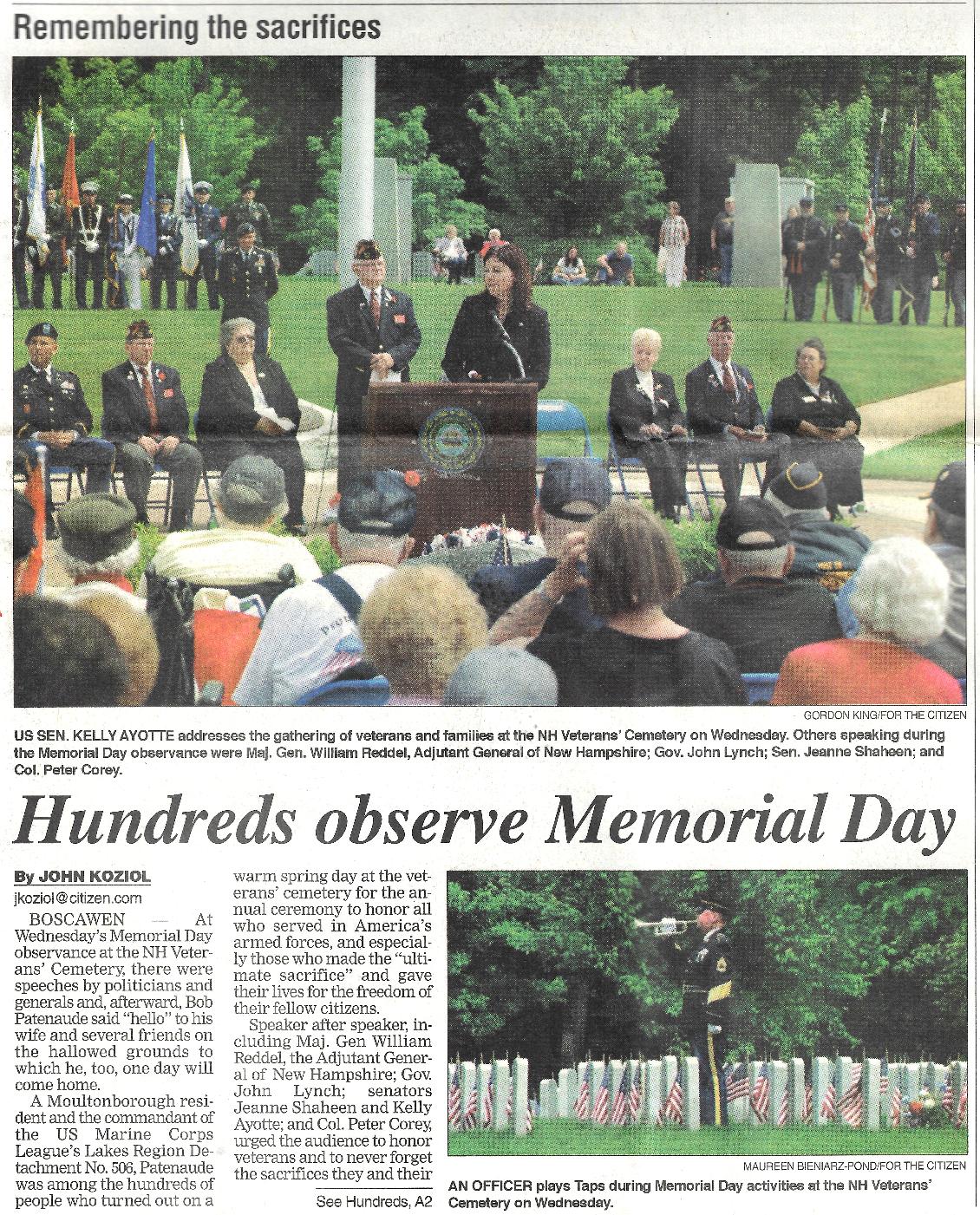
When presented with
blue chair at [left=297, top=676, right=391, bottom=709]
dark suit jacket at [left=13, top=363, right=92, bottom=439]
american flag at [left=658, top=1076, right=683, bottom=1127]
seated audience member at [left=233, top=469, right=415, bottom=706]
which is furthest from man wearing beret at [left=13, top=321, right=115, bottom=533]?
american flag at [left=658, top=1076, right=683, bottom=1127]

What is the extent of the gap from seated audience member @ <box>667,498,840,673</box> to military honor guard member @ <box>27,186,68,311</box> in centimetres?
107

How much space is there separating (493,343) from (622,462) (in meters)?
0.27

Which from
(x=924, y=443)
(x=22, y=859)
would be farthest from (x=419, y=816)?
(x=924, y=443)

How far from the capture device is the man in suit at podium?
2.56m

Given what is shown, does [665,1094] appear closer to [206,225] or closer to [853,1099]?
[853,1099]

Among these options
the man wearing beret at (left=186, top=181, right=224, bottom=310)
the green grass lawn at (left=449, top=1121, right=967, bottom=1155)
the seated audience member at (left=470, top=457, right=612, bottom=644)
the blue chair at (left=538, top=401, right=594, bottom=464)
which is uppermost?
the man wearing beret at (left=186, top=181, right=224, bottom=310)

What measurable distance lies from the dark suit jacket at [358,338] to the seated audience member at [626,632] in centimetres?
40

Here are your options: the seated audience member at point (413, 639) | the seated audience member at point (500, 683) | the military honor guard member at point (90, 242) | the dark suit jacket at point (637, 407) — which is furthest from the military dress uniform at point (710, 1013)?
the military honor guard member at point (90, 242)

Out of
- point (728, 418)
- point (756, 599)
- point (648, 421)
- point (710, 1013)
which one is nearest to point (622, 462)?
point (648, 421)

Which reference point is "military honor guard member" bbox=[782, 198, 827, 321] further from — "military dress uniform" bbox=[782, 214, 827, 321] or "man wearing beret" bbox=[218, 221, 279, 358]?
"man wearing beret" bbox=[218, 221, 279, 358]

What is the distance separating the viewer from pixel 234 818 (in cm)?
253

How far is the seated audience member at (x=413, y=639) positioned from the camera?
98.7 inches

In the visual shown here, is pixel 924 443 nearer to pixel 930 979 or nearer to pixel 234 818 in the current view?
pixel 930 979

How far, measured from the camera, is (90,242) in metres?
2.54
